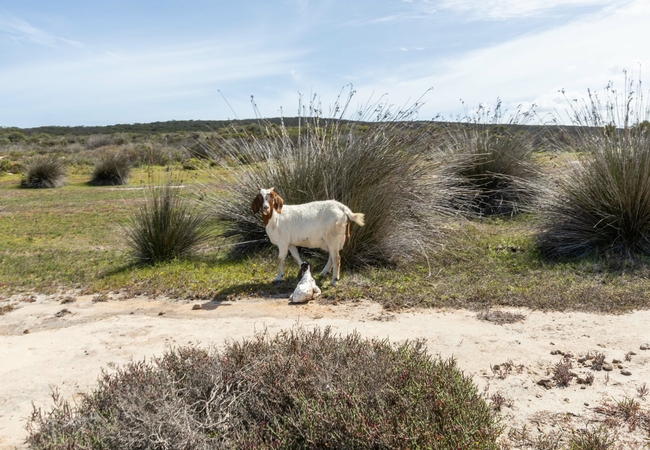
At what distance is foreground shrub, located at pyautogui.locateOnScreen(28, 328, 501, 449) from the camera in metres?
3.21

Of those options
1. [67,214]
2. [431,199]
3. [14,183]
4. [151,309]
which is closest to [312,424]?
[151,309]

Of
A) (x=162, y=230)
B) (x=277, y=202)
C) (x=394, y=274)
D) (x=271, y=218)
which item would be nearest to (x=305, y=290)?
(x=271, y=218)

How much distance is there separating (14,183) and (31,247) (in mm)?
14900

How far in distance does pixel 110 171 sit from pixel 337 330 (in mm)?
19394

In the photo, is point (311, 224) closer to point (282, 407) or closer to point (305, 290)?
point (305, 290)

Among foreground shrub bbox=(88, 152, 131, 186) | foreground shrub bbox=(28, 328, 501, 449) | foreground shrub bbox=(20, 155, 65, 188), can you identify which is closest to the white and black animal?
foreground shrub bbox=(28, 328, 501, 449)

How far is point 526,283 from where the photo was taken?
7.45m

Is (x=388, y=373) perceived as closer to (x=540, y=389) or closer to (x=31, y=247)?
(x=540, y=389)

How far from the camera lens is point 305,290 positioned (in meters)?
6.94

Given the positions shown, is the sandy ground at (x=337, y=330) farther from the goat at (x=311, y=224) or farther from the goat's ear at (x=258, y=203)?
the goat's ear at (x=258, y=203)

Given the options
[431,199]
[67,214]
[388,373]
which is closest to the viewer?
[388,373]

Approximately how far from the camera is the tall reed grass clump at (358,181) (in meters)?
→ 8.62

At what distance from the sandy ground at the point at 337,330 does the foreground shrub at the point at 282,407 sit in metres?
0.62

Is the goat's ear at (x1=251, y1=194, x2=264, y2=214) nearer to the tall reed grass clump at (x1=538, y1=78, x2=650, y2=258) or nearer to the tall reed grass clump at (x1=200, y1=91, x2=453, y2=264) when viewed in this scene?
the tall reed grass clump at (x1=200, y1=91, x2=453, y2=264)
